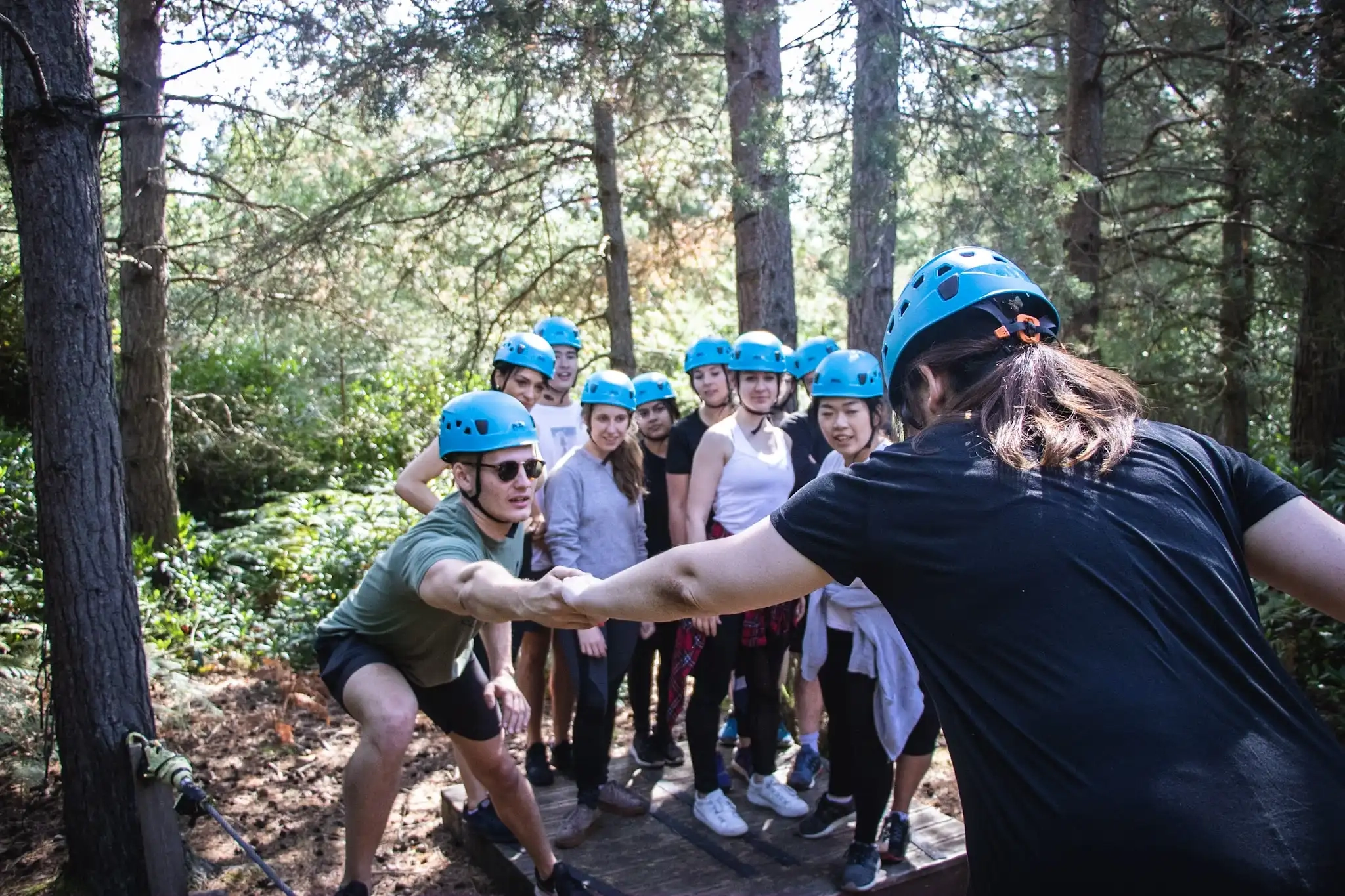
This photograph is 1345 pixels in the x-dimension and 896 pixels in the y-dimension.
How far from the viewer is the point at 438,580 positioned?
139 inches

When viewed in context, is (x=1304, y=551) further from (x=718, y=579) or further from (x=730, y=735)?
(x=730, y=735)

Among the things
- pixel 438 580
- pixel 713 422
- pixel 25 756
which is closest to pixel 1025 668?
pixel 438 580

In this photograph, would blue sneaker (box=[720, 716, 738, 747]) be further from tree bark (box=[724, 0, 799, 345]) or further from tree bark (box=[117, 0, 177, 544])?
tree bark (box=[117, 0, 177, 544])

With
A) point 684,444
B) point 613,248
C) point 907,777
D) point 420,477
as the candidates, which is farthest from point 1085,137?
point 420,477

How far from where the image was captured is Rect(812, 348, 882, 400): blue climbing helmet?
203 inches

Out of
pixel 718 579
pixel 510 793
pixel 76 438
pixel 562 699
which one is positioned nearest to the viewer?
pixel 718 579

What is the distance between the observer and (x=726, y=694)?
217 inches

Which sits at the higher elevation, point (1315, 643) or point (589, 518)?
point (589, 518)

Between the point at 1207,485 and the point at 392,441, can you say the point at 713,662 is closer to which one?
the point at 1207,485

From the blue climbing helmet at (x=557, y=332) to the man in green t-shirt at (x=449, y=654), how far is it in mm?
2673

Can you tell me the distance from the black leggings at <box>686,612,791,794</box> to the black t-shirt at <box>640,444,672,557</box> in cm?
94

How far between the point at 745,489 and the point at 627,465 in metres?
0.68

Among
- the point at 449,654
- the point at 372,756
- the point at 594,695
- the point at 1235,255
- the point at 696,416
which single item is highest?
the point at 1235,255

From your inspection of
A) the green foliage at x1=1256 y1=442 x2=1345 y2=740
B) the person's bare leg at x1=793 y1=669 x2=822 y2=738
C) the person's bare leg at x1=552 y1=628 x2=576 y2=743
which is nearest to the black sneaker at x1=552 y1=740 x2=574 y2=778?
the person's bare leg at x1=552 y1=628 x2=576 y2=743
